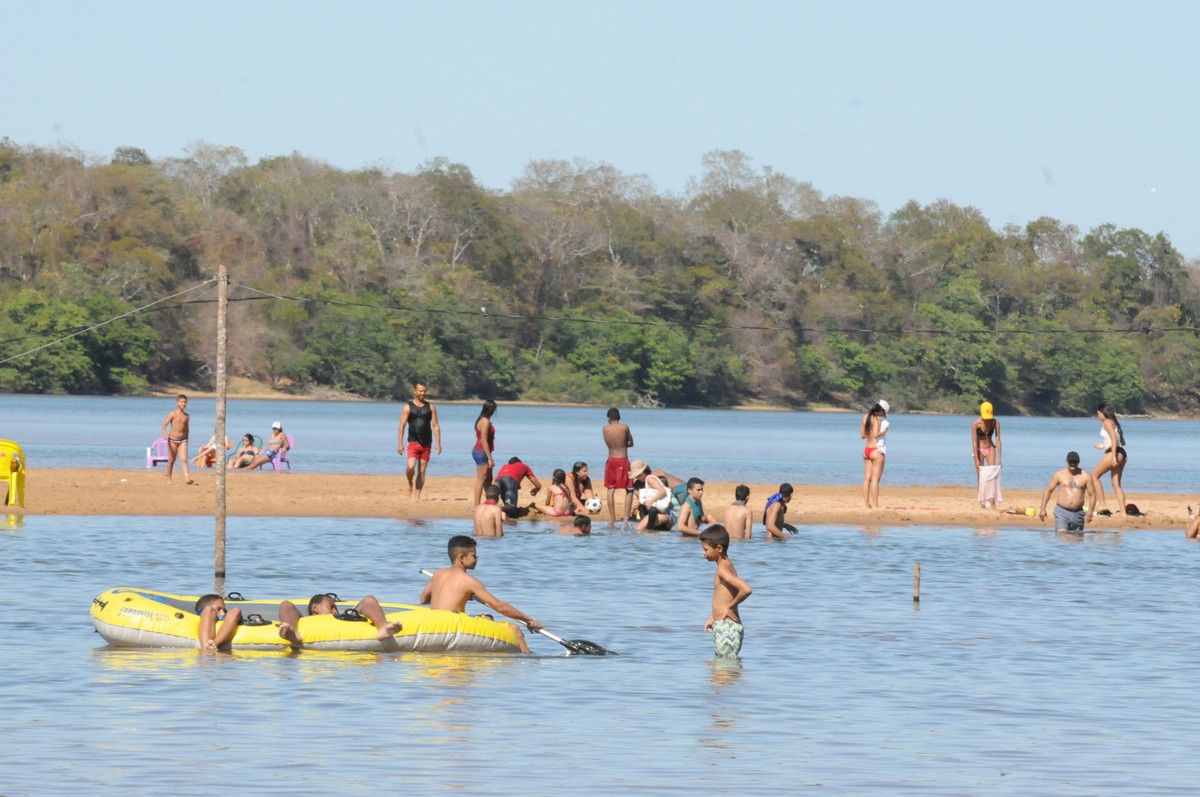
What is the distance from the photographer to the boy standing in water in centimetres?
1466

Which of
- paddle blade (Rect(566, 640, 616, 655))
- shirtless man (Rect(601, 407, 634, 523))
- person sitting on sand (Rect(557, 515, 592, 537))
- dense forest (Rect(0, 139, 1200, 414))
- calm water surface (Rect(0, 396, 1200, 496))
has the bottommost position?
paddle blade (Rect(566, 640, 616, 655))

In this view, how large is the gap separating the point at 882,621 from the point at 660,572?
13.8 ft

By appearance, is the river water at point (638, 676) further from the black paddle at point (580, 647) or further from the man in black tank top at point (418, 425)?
the man in black tank top at point (418, 425)

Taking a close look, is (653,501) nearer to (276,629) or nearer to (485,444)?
(485,444)

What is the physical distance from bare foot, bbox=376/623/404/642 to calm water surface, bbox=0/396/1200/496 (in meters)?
23.6

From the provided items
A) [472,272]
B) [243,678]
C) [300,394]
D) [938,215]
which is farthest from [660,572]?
[938,215]

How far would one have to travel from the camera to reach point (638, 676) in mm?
15367

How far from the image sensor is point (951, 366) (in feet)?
355

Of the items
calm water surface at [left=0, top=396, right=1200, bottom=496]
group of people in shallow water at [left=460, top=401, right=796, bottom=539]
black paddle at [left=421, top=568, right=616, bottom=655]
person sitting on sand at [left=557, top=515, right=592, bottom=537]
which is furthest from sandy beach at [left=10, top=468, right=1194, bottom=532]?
black paddle at [left=421, top=568, right=616, bottom=655]

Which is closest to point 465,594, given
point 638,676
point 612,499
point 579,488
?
point 638,676

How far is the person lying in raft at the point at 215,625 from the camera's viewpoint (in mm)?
15203

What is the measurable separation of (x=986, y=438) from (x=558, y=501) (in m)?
6.40

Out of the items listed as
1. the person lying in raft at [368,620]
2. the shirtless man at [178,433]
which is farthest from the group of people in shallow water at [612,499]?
the person lying in raft at [368,620]

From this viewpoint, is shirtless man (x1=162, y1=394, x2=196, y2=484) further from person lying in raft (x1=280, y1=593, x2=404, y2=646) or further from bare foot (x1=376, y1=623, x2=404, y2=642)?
bare foot (x1=376, y1=623, x2=404, y2=642)
